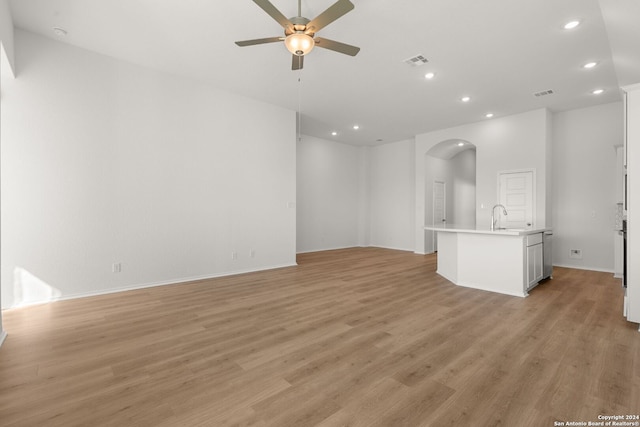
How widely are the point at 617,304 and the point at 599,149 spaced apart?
3.82 meters

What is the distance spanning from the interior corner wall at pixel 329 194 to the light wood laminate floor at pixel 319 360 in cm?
464

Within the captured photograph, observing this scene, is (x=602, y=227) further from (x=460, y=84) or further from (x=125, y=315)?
(x=125, y=315)

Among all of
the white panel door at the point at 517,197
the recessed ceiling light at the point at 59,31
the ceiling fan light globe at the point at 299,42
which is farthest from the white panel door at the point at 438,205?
the recessed ceiling light at the point at 59,31

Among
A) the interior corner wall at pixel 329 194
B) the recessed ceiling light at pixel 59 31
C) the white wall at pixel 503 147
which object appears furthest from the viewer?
the interior corner wall at pixel 329 194

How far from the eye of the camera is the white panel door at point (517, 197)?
6305 mm

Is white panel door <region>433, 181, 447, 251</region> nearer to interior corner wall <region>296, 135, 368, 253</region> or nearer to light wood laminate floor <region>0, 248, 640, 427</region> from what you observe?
interior corner wall <region>296, 135, 368, 253</region>

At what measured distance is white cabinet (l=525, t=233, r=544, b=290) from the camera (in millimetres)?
4254

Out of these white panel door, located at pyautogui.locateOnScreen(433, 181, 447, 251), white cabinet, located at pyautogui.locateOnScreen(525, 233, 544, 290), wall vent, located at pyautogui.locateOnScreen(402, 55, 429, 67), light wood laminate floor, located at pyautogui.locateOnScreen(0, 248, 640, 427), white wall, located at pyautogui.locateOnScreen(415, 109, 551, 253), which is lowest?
light wood laminate floor, located at pyautogui.locateOnScreen(0, 248, 640, 427)

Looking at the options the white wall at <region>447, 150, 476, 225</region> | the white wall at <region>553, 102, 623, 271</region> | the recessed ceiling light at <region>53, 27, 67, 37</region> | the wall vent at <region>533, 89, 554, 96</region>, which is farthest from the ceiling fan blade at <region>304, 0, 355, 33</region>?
the white wall at <region>447, 150, 476, 225</region>

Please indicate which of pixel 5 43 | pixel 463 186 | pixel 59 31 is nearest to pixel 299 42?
pixel 5 43

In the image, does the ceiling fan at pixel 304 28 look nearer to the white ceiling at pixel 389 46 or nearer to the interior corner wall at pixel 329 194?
the white ceiling at pixel 389 46

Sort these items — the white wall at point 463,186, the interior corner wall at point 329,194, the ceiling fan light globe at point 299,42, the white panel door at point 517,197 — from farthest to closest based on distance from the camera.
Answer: the white wall at point 463,186 → the interior corner wall at point 329,194 → the white panel door at point 517,197 → the ceiling fan light globe at point 299,42

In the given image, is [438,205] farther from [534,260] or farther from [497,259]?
[497,259]

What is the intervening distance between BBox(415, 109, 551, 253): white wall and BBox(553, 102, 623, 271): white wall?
56 centimetres
